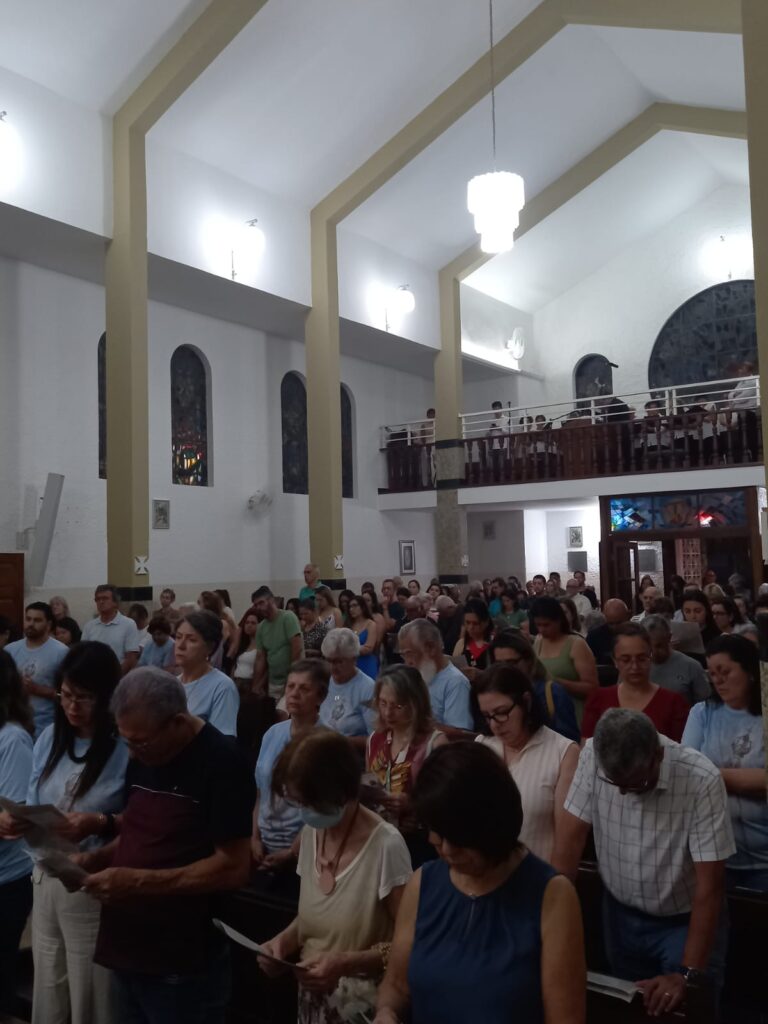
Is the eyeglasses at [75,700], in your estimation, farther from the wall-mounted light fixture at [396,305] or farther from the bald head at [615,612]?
the wall-mounted light fixture at [396,305]

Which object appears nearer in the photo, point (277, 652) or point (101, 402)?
point (277, 652)

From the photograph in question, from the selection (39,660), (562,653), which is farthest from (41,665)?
(562,653)

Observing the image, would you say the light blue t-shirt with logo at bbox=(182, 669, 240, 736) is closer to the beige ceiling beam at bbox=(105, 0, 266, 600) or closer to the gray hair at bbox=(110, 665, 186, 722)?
the gray hair at bbox=(110, 665, 186, 722)

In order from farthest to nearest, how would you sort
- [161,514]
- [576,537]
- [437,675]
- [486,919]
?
[576,537] → [161,514] → [437,675] → [486,919]

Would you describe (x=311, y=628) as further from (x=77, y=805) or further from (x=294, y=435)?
(x=294, y=435)

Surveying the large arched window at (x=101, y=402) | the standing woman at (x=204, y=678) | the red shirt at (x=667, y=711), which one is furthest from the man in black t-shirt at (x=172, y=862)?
the large arched window at (x=101, y=402)

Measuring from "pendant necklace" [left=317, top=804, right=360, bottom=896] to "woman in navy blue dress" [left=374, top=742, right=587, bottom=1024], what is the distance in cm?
48

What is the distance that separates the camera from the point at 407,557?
1880 cm

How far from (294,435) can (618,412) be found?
5531 mm

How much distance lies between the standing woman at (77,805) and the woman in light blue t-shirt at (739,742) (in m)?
2.08

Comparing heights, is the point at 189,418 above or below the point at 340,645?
above

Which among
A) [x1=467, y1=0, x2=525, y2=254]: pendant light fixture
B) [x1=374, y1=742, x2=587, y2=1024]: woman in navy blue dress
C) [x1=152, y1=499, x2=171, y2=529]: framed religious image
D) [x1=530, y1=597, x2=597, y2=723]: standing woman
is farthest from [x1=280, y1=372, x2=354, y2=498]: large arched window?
[x1=374, y1=742, x2=587, y2=1024]: woman in navy blue dress

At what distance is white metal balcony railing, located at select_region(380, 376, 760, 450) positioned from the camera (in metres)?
14.6

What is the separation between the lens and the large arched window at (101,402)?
12.8m
